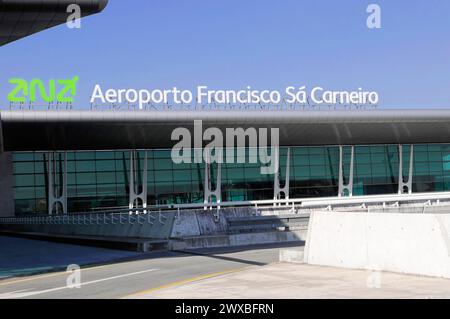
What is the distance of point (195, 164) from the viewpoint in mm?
55625

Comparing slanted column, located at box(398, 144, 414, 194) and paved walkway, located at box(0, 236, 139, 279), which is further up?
slanted column, located at box(398, 144, 414, 194)

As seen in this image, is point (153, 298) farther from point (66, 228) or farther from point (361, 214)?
point (66, 228)

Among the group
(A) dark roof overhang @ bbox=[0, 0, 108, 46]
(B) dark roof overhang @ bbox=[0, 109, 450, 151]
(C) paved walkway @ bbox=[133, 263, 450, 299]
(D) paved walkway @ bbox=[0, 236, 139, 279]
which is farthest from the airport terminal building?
(C) paved walkway @ bbox=[133, 263, 450, 299]

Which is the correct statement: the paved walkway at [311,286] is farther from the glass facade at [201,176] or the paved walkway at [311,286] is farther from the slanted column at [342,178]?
the slanted column at [342,178]

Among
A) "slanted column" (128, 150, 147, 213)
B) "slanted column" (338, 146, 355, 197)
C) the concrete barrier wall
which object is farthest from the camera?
"slanted column" (338, 146, 355, 197)

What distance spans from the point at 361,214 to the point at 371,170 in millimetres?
47033

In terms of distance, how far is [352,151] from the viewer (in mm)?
59219

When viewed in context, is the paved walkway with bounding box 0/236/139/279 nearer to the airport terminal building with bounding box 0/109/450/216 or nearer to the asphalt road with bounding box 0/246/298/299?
the asphalt road with bounding box 0/246/298/299

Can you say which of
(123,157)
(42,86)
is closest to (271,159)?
(123,157)

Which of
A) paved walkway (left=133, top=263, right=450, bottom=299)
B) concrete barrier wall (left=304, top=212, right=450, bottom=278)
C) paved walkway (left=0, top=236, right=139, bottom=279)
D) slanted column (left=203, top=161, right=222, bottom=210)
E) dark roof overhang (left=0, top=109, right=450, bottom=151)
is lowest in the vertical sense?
paved walkway (left=0, top=236, right=139, bottom=279)

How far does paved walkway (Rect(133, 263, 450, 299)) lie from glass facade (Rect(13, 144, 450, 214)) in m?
39.8

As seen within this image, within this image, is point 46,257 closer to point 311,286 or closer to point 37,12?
point 37,12

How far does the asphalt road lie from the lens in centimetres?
1338
